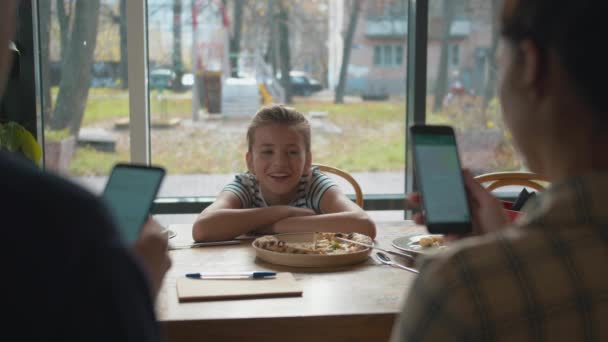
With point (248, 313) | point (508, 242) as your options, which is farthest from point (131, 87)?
point (508, 242)

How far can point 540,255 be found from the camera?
30.0 inches

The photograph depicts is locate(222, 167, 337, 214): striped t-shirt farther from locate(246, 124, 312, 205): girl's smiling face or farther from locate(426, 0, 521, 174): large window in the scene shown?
locate(426, 0, 521, 174): large window

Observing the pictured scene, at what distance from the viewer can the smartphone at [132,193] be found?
1224 millimetres

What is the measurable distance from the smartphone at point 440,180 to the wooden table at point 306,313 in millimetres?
236

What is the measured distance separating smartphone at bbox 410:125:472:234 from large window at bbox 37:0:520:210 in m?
2.17

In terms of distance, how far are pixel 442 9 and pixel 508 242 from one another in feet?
9.80

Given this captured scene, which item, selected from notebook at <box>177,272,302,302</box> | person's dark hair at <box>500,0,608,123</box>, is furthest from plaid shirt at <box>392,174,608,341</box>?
notebook at <box>177,272,302,302</box>

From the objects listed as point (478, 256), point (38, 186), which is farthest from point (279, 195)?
point (38, 186)

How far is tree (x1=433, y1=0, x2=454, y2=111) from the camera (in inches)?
141

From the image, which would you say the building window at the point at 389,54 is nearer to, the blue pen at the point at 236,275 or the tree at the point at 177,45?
the tree at the point at 177,45

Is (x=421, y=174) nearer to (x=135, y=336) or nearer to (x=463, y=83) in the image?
(x=135, y=336)

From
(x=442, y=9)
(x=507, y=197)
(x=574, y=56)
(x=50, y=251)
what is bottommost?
(x=507, y=197)

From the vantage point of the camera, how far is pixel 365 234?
2.17 m

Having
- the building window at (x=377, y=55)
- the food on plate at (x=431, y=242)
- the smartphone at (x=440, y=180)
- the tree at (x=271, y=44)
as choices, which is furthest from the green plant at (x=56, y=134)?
the smartphone at (x=440, y=180)
